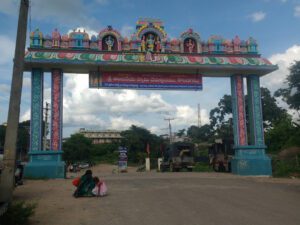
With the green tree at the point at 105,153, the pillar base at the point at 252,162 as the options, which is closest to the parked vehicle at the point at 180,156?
the pillar base at the point at 252,162

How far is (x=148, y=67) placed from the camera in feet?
68.5

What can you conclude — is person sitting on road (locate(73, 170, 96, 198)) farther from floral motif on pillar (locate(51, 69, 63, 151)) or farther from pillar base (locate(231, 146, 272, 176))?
pillar base (locate(231, 146, 272, 176))

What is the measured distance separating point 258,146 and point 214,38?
7147 millimetres

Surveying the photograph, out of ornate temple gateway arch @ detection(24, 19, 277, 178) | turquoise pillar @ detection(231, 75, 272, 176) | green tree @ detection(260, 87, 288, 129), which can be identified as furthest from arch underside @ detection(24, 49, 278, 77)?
green tree @ detection(260, 87, 288, 129)

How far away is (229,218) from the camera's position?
23.8 ft

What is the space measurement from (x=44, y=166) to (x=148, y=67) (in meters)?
8.08

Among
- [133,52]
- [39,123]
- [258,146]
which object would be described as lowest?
[258,146]

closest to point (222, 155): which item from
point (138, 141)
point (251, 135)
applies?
point (251, 135)

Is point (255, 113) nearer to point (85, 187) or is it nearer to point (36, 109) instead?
point (36, 109)

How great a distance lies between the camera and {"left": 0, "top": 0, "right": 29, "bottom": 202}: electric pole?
24.2 feet

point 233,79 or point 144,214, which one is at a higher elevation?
point 233,79

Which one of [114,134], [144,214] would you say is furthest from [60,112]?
[114,134]

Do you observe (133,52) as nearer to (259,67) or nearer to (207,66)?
(207,66)

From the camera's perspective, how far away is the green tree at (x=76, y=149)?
65.8m
